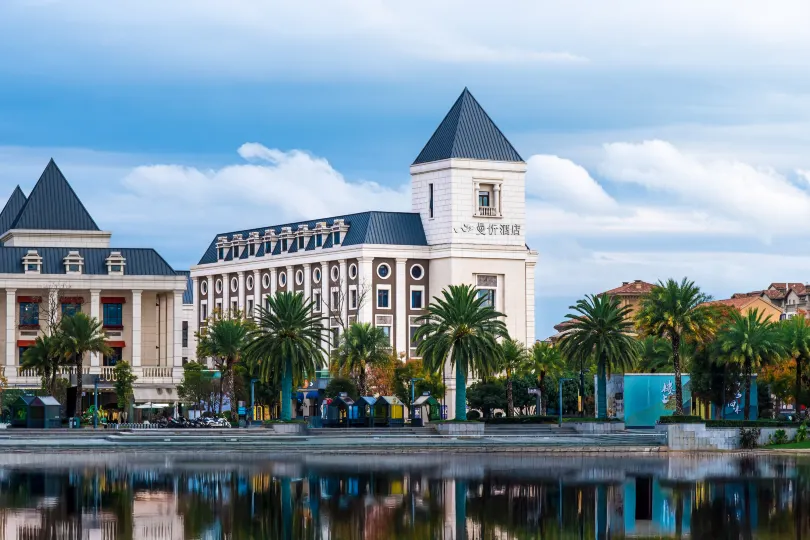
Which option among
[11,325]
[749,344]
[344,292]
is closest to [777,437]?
[749,344]

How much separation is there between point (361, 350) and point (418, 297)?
25.1m

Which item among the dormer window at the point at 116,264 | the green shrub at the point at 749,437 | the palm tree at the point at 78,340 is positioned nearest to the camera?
the green shrub at the point at 749,437

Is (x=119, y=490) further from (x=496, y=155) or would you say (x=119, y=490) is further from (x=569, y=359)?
(x=496, y=155)

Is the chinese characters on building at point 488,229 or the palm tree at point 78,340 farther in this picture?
the chinese characters on building at point 488,229

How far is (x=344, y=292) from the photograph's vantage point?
146 m

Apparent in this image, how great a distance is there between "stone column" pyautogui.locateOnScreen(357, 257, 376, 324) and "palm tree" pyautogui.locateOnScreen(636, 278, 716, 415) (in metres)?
48.2

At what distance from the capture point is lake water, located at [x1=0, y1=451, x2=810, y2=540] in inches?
1837

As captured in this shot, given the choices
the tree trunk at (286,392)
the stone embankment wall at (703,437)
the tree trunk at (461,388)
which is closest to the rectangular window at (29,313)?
the tree trunk at (286,392)

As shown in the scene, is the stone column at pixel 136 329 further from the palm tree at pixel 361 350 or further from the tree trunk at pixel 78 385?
the palm tree at pixel 361 350

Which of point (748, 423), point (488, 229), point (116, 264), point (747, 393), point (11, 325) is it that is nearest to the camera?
point (748, 423)

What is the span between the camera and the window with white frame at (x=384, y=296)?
474ft

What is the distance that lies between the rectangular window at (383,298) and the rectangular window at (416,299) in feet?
7.63

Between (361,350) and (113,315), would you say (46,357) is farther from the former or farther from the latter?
(361,350)

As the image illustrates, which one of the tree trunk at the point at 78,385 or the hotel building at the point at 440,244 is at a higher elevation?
the hotel building at the point at 440,244
